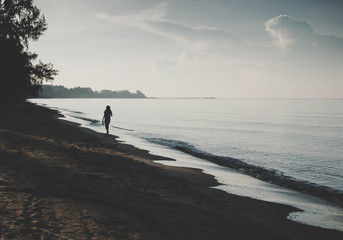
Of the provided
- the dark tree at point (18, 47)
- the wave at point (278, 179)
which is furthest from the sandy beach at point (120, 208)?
the dark tree at point (18, 47)

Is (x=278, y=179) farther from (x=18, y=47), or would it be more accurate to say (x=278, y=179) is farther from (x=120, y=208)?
(x=18, y=47)

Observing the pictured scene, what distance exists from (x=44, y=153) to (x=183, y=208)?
7644 millimetres

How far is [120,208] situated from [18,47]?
Answer: 36668mm

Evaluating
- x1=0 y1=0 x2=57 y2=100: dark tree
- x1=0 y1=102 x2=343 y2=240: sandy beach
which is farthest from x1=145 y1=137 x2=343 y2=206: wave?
x1=0 y1=0 x2=57 y2=100: dark tree

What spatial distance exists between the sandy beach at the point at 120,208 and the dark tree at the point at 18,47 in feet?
92.9

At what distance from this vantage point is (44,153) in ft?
37.2

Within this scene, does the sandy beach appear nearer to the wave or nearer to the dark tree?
the wave

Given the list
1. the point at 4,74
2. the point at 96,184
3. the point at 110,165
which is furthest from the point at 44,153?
the point at 4,74

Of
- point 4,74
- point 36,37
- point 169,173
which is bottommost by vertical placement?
point 169,173

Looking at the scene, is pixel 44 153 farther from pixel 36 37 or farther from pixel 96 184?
pixel 36 37

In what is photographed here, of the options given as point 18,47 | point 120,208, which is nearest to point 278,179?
point 120,208

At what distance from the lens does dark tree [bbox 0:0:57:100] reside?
106 ft

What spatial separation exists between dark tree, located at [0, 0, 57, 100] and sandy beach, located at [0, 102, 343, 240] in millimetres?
28311

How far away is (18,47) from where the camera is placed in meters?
34.8
